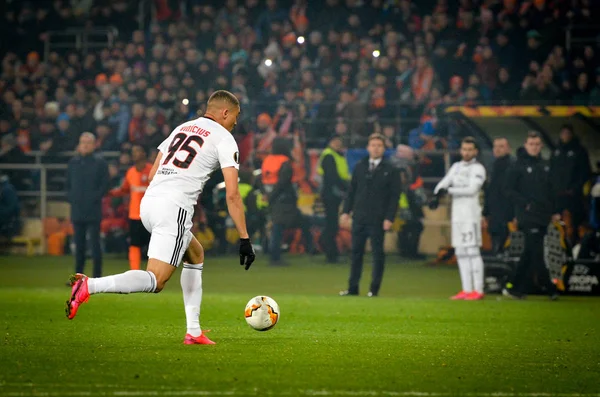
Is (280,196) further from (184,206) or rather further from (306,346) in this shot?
(184,206)

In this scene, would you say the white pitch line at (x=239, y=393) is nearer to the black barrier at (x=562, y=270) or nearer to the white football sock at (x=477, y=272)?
the white football sock at (x=477, y=272)

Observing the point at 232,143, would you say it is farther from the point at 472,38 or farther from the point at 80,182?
the point at 472,38

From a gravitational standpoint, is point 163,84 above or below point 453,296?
above

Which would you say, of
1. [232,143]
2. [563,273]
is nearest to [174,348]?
[232,143]

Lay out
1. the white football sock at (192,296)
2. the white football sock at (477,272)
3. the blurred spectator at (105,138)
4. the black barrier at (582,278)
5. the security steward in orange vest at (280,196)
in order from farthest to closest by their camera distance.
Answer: the blurred spectator at (105,138) < the security steward in orange vest at (280,196) < the black barrier at (582,278) < the white football sock at (477,272) < the white football sock at (192,296)

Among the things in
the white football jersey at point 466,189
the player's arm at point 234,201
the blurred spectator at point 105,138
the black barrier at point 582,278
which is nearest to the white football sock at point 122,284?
the player's arm at point 234,201

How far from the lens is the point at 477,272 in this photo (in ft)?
51.6

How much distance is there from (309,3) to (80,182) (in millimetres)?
12873

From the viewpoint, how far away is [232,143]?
29.2 ft

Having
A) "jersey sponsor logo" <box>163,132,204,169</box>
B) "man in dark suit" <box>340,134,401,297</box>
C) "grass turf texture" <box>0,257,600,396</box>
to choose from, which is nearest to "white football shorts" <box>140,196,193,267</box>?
"jersey sponsor logo" <box>163,132,204,169</box>

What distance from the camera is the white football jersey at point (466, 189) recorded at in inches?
613

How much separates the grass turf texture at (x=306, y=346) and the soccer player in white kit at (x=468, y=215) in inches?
20.4

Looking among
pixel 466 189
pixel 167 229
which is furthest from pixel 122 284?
pixel 466 189

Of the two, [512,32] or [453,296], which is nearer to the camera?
[453,296]
